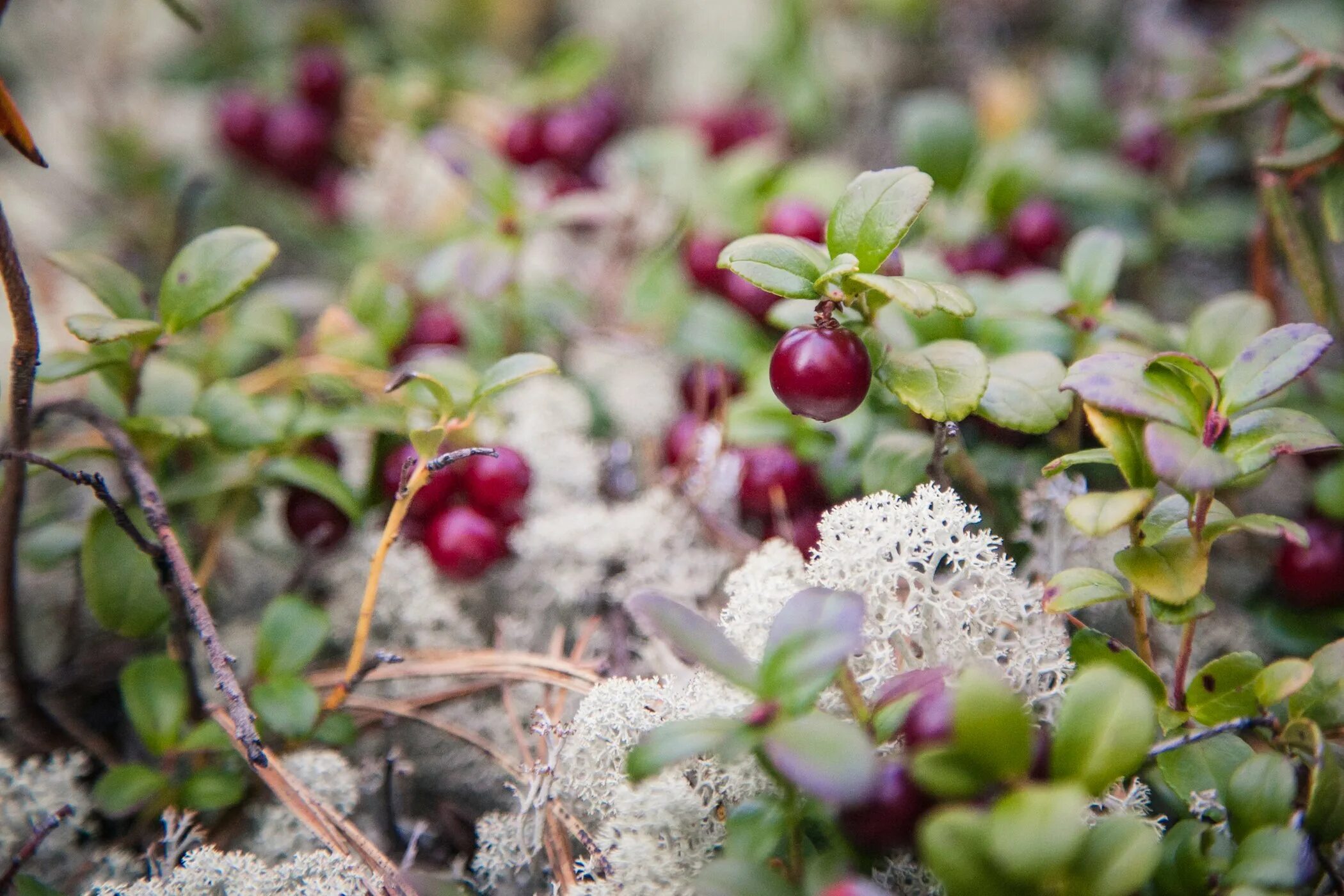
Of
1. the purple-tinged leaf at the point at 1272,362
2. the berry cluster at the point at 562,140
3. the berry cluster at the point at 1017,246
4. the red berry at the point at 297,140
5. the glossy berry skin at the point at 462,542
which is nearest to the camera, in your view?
the purple-tinged leaf at the point at 1272,362

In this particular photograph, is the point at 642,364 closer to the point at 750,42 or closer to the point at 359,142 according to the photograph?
the point at 359,142

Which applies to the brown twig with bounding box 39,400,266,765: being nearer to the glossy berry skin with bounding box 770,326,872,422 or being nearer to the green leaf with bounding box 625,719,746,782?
the green leaf with bounding box 625,719,746,782

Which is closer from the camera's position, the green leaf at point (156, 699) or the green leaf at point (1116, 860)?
the green leaf at point (1116, 860)

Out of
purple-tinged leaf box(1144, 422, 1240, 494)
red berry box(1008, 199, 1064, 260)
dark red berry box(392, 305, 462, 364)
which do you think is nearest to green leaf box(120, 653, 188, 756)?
dark red berry box(392, 305, 462, 364)

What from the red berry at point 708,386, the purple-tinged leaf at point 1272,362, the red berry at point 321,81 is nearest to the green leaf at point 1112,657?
the purple-tinged leaf at point 1272,362

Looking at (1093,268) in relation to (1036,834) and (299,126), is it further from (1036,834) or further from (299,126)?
(299,126)

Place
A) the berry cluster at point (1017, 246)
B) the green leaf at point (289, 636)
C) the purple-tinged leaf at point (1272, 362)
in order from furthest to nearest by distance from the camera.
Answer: the berry cluster at point (1017, 246)
the green leaf at point (289, 636)
the purple-tinged leaf at point (1272, 362)

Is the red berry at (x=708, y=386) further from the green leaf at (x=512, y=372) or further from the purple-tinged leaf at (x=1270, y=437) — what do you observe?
the purple-tinged leaf at (x=1270, y=437)
